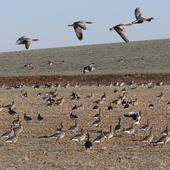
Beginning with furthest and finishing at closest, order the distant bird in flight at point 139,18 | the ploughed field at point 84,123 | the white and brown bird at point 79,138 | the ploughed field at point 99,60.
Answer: the ploughed field at point 99,60 → the white and brown bird at point 79,138 → the ploughed field at point 84,123 → the distant bird in flight at point 139,18

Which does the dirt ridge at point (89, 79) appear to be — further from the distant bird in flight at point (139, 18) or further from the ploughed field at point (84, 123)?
the distant bird in flight at point (139, 18)

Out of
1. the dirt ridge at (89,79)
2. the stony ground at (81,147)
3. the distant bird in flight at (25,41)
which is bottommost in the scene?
the stony ground at (81,147)

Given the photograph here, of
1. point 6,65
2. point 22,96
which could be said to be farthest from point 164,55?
point 22,96

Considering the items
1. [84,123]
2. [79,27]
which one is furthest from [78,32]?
[84,123]

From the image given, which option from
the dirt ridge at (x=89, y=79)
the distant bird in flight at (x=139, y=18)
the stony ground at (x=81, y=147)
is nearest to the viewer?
the distant bird in flight at (x=139, y=18)

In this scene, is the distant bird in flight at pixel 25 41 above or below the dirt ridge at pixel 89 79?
below

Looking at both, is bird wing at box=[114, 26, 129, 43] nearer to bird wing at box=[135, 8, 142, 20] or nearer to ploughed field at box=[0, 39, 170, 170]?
bird wing at box=[135, 8, 142, 20]

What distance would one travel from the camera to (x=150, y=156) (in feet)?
50.3

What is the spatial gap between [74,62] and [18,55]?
576 inches

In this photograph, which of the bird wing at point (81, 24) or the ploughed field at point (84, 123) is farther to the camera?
the ploughed field at point (84, 123)

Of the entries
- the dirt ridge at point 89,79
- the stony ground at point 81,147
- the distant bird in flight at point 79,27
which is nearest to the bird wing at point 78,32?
the distant bird in flight at point 79,27

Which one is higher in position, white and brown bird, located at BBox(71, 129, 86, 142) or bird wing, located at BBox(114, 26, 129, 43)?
bird wing, located at BBox(114, 26, 129, 43)

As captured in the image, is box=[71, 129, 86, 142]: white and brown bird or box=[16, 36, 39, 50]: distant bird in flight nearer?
box=[16, 36, 39, 50]: distant bird in flight

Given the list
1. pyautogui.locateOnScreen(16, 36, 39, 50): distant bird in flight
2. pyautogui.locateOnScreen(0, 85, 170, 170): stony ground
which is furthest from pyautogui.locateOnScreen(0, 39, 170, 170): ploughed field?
pyautogui.locateOnScreen(16, 36, 39, 50): distant bird in flight
